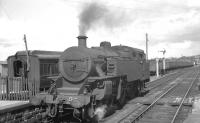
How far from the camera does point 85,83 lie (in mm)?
10266

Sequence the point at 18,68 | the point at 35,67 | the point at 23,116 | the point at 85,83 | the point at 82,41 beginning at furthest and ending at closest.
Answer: the point at 18,68 < the point at 35,67 < the point at 82,41 < the point at 85,83 < the point at 23,116

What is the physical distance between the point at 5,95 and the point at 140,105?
6506mm

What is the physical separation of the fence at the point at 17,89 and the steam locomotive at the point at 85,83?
2373 millimetres

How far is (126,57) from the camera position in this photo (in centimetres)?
1440

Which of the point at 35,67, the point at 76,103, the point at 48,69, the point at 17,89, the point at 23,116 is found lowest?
the point at 23,116

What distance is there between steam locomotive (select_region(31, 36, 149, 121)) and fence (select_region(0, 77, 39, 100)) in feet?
7.79

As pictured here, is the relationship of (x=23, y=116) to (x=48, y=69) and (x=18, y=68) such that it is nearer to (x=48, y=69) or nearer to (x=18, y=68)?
(x=48, y=69)

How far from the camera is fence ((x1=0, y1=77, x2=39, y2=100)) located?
12.7 meters

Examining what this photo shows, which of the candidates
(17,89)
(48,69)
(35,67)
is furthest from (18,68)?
(17,89)

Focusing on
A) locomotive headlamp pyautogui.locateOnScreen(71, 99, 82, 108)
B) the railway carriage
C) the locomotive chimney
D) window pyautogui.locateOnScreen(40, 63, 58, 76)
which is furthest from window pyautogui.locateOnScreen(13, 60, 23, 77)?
locomotive headlamp pyautogui.locateOnScreen(71, 99, 82, 108)

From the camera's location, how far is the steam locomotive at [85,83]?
384 inches

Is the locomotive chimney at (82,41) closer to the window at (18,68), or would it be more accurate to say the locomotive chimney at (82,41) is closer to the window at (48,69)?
the window at (48,69)

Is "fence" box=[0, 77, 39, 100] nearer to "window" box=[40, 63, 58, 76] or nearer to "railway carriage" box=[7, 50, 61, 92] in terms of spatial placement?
"railway carriage" box=[7, 50, 61, 92]

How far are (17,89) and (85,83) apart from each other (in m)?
4.26
